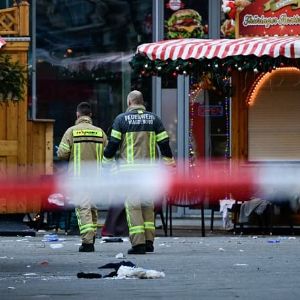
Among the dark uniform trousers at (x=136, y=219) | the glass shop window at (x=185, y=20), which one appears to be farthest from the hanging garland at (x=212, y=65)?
the dark uniform trousers at (x=136, y=219)

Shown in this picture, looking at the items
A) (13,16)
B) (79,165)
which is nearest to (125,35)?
(13,16)

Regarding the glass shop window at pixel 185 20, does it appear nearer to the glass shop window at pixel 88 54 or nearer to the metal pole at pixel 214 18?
the metal pole at pixel 214 18

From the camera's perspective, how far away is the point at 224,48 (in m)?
20.4

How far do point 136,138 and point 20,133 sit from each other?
17.2 feet

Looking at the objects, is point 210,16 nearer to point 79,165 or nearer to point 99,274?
point 79,165

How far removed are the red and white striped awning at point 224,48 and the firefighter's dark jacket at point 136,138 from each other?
3.75m

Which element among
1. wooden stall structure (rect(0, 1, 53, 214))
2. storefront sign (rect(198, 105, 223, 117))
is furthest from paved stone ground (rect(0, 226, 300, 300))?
storefront sign (rect(198, 105, 223, 117))

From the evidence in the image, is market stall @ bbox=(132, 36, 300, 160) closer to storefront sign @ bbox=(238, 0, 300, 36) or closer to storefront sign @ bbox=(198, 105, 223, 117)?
storefront sign @ bbox=(238, 0, 300, 36)

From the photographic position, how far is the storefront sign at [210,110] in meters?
23.7

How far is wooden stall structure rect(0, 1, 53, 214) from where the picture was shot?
2120 centimetres

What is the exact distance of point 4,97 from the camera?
15961mm

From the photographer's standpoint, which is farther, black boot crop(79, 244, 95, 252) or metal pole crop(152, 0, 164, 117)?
metal pole crop(152, 0, 164, 117)

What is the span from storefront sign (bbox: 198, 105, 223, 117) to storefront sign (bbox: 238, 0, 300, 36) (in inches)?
108

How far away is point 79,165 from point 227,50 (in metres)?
4.03
